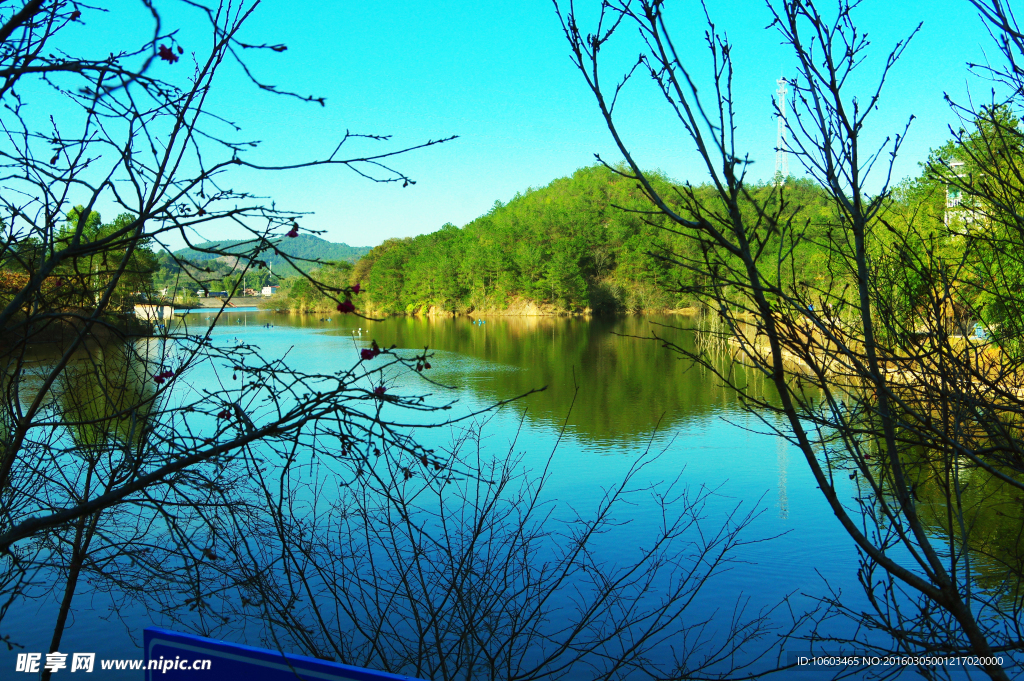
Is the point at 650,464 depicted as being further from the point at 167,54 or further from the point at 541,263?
the point at 541,263

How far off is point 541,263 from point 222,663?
157 ft

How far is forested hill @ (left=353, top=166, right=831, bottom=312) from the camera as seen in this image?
4697 cm

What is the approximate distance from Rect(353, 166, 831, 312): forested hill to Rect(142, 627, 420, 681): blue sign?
38641mm

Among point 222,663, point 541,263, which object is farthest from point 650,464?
point 541,263

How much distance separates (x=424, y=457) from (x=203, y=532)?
585 cm

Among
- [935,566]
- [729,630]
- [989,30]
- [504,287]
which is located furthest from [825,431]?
[504,287]

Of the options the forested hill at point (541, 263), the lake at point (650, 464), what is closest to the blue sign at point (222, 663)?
the lake at point (650, 464)

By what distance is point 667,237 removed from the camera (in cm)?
4459

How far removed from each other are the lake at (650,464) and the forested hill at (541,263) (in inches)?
934

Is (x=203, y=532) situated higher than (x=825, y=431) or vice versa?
(x=825, y=431)

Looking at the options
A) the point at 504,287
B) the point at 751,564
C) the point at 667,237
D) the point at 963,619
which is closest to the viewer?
the point at 963,619

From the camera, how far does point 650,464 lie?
9.85 meters

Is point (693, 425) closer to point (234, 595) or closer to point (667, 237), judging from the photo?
point (234, 595)

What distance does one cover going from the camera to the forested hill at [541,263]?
47.0 m
